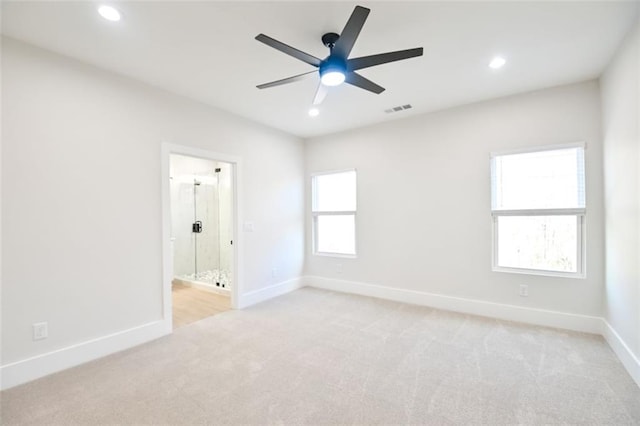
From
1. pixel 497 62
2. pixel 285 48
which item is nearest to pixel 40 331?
pixel 285 48

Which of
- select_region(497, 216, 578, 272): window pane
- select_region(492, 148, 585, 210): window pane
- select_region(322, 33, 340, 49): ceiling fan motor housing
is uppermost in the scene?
select_region(322, 33, 340, 49): ceiling fan motor housing

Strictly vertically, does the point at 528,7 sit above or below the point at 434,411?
above

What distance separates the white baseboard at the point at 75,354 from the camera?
221 cm

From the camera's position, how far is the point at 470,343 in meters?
2.88

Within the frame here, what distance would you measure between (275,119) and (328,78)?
221 centimetres

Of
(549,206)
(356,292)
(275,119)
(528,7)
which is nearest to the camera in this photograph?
(528,7)

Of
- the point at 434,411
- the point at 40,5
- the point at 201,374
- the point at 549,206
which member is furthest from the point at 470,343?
the point at 40,5

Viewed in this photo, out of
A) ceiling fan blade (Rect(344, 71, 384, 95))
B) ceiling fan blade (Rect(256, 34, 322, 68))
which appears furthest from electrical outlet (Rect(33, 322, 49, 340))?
ceiling fan blade (Rect(344, 71, 384, 95))

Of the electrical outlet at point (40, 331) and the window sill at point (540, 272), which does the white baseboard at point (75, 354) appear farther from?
the window sill at point (540, 272)

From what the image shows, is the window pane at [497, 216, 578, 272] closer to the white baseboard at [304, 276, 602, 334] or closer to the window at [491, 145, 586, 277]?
the window at [491, 145, 586, 277]

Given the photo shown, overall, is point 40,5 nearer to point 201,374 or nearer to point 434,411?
point 201,374

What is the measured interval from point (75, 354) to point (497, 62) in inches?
189

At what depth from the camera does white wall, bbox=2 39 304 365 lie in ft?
7.41

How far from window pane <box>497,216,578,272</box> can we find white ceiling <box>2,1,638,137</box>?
1.58 m
